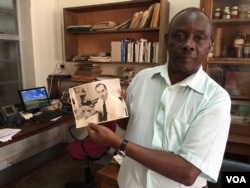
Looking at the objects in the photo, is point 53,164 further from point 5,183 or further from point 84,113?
point 84,113

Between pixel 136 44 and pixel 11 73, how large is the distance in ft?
5.48

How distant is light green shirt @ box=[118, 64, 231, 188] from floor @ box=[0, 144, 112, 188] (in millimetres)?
1767

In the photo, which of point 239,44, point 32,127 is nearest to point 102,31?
point 32,127

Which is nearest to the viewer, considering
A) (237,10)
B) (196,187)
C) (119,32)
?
(196,187)

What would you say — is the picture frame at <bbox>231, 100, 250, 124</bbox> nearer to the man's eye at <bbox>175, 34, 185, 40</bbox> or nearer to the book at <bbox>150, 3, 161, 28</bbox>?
the book at <bbox>150, 3, 161, 28</bbox>

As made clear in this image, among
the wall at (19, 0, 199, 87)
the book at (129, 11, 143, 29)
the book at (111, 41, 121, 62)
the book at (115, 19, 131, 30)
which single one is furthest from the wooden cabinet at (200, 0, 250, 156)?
the wall at (19, 0, 199, 87)

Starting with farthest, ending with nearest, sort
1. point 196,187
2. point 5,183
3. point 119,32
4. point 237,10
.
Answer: point 119,32 < point 5,183 < point 237,10 < point 196,187

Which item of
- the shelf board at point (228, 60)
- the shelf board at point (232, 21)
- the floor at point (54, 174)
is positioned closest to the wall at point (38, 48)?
the floor at point (54, 174)

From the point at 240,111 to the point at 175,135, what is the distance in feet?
5.54

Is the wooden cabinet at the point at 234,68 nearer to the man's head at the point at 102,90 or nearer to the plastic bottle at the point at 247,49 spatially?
the plastic bottle at the point at 247,49

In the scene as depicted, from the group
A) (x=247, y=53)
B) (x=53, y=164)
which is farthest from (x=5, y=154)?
(x=247, y=53)

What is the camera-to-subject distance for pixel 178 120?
0.81 m

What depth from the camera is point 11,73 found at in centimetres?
287

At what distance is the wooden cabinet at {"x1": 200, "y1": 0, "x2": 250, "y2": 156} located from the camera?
Result: 2016mm
